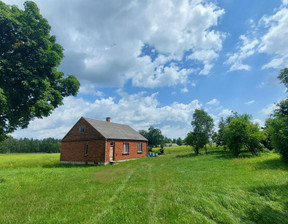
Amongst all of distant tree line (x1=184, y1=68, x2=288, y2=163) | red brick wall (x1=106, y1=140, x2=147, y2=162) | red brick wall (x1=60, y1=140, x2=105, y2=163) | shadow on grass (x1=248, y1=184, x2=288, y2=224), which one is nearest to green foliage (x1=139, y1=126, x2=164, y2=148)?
distant tree line (x1=184, y1=68, x2=288, y2=163)

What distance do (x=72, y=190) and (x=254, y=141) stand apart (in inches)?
831

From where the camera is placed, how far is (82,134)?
21625 millimetres

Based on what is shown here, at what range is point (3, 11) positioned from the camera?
9.02 m

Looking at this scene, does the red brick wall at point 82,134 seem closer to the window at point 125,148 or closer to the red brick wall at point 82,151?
the red brick wall at point 82,151

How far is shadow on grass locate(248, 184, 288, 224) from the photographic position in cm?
404

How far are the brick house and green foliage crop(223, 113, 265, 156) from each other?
14.7 metres

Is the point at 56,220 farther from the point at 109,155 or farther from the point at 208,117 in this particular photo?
the point at 208,117

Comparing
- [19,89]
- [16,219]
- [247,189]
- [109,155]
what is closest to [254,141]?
[247,189]

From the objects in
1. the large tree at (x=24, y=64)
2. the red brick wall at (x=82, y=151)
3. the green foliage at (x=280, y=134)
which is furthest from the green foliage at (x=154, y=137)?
the large tree at (x=24, y=64)

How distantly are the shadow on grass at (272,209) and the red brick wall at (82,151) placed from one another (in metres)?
16.7

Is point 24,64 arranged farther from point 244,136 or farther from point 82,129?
point 244,136

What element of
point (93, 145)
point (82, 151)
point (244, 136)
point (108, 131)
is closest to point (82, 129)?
point (82, 151)

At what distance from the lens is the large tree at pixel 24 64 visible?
9.55 m

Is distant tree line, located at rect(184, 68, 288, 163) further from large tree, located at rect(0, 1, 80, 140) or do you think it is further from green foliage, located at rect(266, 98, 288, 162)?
large tree, located at rect(0, 1, 80, 140)
